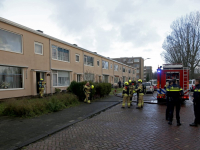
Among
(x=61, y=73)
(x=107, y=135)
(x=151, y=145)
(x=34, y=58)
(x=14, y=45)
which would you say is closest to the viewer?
(x=151, y=145)

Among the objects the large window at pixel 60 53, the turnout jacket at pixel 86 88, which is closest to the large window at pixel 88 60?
the large window at pixel 60 53

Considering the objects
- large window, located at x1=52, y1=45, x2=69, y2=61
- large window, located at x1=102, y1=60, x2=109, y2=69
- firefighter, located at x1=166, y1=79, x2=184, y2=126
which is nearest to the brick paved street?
firefighter, located at x1=166, y1=79, x2=184, y2=126

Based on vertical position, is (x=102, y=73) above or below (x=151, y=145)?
above

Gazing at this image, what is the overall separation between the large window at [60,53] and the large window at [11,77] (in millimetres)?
4553

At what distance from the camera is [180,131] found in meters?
5.35

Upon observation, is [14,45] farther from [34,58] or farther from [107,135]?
[107,135]

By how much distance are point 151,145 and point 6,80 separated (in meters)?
11.2

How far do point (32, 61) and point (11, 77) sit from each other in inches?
93.0

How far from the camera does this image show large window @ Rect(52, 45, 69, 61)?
1697 cm

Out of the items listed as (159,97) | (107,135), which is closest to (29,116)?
(107,135)

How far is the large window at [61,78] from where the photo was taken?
17128 millimetres

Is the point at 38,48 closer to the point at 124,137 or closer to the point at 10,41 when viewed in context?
the point at 10,41

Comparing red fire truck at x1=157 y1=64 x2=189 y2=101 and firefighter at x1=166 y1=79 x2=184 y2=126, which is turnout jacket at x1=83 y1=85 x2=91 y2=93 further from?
firefighter at x1=166 y1=79 x2=184 y2=126

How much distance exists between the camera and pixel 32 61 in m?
14.0
